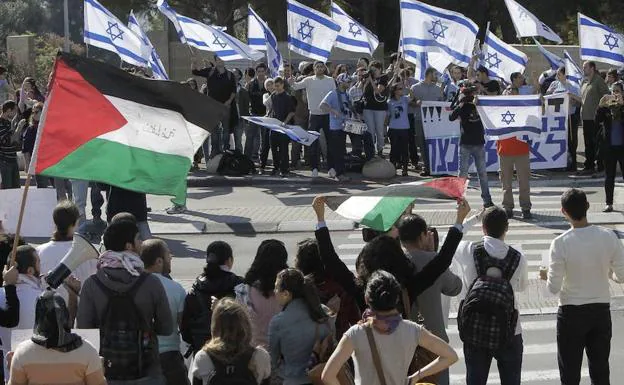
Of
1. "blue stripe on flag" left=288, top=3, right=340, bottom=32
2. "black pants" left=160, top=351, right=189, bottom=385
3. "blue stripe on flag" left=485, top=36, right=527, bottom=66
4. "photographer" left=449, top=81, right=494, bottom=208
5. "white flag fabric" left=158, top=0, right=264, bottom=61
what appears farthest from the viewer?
"blue stripe on flag" left=288, top=3, right=340, bottom=32

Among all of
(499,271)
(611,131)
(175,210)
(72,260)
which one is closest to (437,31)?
(611,131)

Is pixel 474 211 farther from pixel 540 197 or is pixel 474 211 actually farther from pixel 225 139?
pixel 225 139

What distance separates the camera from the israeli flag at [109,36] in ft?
68.5

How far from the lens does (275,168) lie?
72.2 feet

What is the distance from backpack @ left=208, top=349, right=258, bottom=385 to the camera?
621 cm

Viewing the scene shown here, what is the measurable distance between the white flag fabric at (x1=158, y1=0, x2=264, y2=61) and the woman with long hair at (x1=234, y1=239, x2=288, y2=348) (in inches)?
598

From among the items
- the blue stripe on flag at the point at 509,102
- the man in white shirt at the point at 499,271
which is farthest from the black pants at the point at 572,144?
the man in white shirt at the point at 499,271

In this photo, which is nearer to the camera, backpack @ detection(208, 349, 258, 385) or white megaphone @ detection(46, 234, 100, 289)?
backpack @ detection(208, 349, 258, 385)

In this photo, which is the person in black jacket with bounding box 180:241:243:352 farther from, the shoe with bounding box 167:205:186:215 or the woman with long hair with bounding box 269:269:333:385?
the shoe with bounding box 167:205:186:215

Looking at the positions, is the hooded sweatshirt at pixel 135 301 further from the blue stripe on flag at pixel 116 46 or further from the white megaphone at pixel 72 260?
the blue stripe on flag at pixel 116 46

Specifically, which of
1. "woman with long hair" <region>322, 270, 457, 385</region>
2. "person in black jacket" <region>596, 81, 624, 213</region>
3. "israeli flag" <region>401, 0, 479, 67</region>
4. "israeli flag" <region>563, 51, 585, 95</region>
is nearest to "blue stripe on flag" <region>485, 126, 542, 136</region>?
"person in black jacket" <region>596, 81, 624, 213</region>

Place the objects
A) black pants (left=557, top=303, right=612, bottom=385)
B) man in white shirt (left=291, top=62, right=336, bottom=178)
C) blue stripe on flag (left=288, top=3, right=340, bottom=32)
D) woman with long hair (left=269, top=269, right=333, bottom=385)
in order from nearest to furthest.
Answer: woman with long hair (left=269, top=269, right=333, bottom=385)
black pants (left=557, top=303, right=612, bottom=385)
man in white shirt (left=291, top=62, right=336, bottom=178)
blue stripe on flag (left=288, top=3, right=340, bottom=32)

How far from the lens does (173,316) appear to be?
A: 750 cm

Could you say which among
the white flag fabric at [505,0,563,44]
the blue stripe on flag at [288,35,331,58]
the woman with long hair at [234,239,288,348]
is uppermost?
the white flag fabric at [505,0,563,44]
